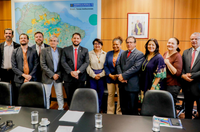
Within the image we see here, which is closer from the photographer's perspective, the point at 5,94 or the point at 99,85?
the point at 5,94

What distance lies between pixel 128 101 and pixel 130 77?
1.53 feet

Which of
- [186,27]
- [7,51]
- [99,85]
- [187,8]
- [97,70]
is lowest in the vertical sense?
[99,85]

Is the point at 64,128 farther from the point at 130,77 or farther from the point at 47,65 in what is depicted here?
the point at 47,65

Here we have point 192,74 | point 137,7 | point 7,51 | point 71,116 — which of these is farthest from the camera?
point 137,7

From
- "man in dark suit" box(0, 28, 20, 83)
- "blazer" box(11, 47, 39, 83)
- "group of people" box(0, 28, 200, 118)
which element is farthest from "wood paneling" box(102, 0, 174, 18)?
"man in dark suit" box(0, 28, 20, 83)

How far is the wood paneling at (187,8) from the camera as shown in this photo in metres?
4.06

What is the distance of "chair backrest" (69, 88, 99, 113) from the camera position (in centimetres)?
222

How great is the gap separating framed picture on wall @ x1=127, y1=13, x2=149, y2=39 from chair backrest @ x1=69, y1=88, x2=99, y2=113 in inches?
101

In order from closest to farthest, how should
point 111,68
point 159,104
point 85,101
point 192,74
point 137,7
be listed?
point 159,104 → point 85,101 → point 192,74 → point 111,68 → point 137,7

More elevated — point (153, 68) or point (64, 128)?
point (153, 68)

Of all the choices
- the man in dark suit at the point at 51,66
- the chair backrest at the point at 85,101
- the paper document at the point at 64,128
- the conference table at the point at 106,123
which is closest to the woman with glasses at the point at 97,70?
the man in dark suit at the point at 51,66

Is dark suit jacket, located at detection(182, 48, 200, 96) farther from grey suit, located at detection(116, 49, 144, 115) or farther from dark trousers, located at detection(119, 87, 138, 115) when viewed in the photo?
dark trousers, located at detection(119, 87, 138, 115)

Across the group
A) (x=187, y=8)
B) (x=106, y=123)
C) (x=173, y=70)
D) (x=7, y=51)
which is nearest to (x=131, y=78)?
(x=173, y=70)

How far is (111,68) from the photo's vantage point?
348cm
